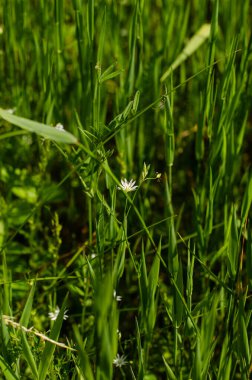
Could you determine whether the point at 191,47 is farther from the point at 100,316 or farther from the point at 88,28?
the point at 100,316

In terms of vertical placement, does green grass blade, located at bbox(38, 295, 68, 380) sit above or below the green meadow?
below

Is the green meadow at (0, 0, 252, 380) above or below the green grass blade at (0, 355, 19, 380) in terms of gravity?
above

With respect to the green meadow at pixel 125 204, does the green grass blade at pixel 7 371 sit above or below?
below

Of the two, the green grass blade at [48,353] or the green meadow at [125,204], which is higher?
the green meadow at [125,204]

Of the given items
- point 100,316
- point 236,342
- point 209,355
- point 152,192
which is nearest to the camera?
point 100,316

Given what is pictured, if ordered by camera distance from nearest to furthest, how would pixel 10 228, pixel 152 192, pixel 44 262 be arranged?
pixel 44 262 < pixel 10 228 < pixel 152 192

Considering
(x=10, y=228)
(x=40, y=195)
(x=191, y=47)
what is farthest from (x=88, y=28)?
(x=10, y=228)

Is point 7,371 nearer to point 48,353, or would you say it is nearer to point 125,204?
point 48,353

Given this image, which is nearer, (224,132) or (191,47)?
(224,132)

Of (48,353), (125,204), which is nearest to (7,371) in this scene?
(48,353)
